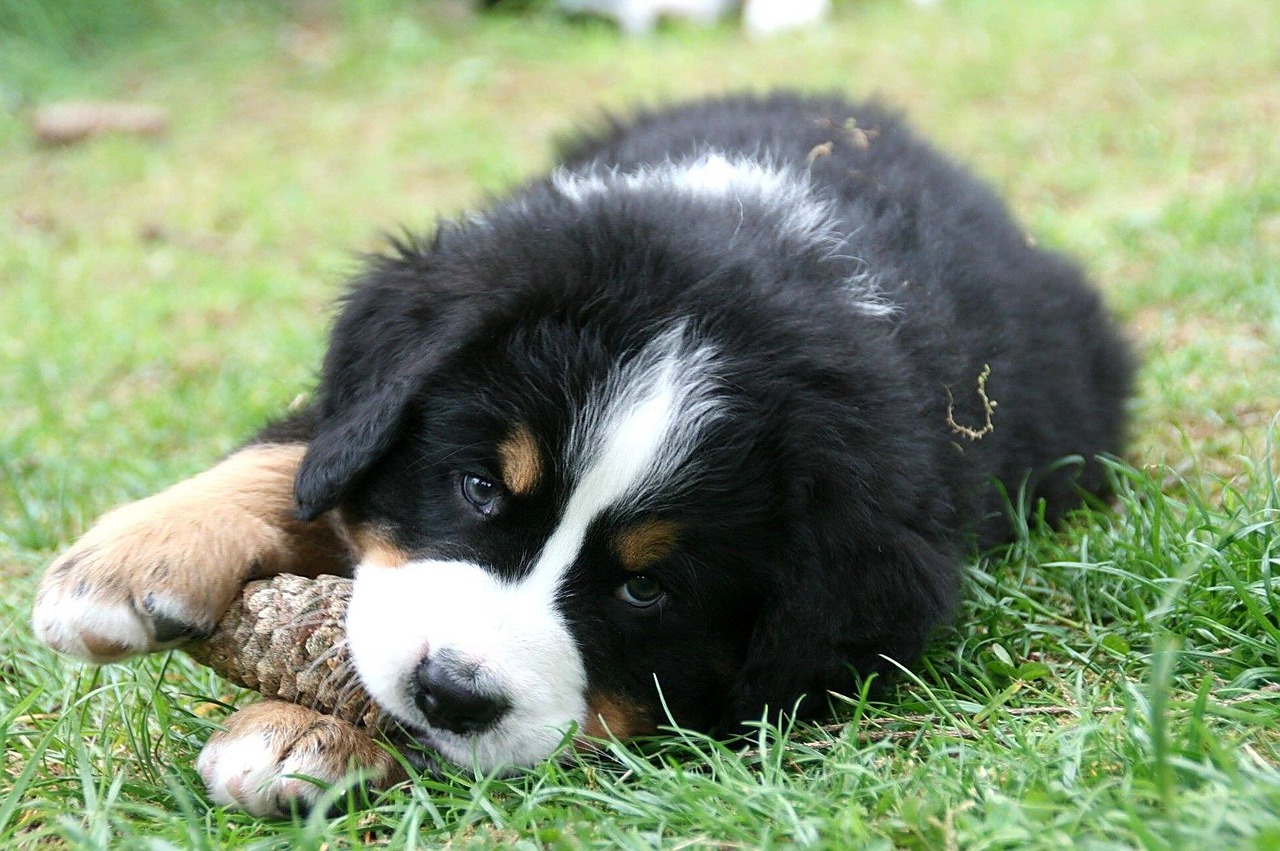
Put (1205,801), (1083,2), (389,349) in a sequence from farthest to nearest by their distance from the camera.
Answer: (1083,2)
(389,349)
(1205,801)

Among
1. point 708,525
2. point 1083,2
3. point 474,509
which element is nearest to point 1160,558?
point 708,525

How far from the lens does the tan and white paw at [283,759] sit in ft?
7.52

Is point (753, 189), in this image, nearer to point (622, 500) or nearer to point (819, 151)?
point (819, 151)

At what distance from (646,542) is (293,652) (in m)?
0.70

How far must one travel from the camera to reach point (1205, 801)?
1.83 meters

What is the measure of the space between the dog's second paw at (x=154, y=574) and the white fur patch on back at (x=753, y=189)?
3.39 ft

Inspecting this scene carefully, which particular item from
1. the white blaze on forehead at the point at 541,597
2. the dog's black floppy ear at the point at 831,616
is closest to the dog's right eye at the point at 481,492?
the white blaze on forehead at the point at 541,597

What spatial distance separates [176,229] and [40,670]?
14.1 ft

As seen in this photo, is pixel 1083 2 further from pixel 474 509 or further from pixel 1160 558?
pixel 474 509

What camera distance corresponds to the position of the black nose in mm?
2293

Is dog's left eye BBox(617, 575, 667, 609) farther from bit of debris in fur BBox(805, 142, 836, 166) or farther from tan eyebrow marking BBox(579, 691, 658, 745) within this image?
bit of debris in fur BBox(805, 142, 836, 166)

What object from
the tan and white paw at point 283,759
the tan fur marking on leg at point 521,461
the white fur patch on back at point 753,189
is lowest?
the tan and white paw at point 283,759

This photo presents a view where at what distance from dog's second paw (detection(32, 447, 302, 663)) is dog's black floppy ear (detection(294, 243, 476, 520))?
146mm

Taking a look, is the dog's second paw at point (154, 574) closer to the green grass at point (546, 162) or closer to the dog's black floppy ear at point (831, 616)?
the green grass at point (546, 162)
